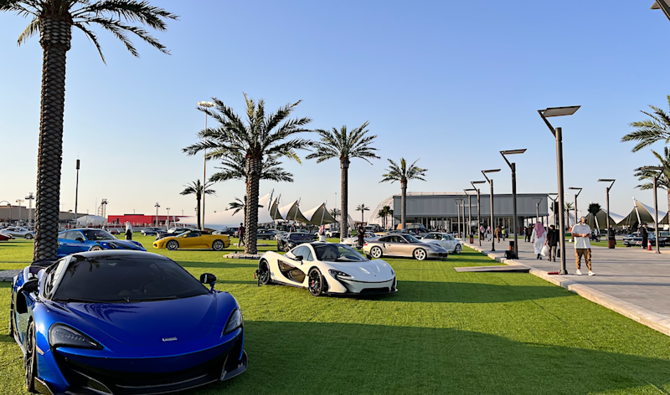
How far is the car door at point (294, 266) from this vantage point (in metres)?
11.1

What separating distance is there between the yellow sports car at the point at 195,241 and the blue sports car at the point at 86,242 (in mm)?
8559

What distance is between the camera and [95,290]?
200 inches

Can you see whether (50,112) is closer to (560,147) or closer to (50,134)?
(50,134)

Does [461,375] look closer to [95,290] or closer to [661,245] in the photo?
[95,290]

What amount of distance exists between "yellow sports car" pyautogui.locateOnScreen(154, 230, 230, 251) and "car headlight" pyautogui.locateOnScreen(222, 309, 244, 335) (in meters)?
25.0

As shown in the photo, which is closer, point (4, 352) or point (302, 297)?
point (4, 352)

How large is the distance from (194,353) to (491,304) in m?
6.98

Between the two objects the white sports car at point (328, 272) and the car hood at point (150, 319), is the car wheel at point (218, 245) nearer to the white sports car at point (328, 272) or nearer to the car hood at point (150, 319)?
the white sports car at point (328, 272)

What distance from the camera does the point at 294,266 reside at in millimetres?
11328

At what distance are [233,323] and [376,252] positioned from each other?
18.8 meters

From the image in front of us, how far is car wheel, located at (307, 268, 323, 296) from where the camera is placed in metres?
10.4

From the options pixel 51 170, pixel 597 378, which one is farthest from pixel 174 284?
pixel 51 170

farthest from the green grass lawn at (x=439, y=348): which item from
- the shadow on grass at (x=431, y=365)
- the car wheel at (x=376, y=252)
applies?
the car wheel at (x=376, y=252)

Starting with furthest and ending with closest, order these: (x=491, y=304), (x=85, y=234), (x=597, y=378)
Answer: (x=85, y=234) < (x=491, y=304) < (x=597, y=378)
